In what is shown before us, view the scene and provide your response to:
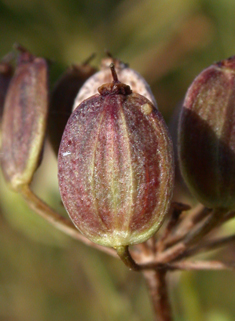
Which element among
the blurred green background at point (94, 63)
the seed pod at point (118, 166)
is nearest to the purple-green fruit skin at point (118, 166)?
the seed pod at point (118, 166)

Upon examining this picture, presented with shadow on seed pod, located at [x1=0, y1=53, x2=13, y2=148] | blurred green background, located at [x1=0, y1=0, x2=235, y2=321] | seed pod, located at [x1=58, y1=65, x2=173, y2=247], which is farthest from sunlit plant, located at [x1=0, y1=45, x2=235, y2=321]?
blurred green background, located at [x1=0, y1=0, x2=235, y2=321]

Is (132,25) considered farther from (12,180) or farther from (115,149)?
(115,149)

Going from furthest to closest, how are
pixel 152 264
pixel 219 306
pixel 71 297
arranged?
pixel 71 297
pixel 219 306
pixel 152 264

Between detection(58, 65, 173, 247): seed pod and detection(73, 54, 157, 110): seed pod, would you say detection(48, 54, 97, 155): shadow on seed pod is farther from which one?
detection(58, 65, 173, 247): seed pod

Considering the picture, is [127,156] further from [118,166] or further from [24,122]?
[24,122]

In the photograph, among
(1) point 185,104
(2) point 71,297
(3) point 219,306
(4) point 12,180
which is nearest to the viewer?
(1) point 185,104

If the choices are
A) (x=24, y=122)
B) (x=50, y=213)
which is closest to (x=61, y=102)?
(x=24, y=122)

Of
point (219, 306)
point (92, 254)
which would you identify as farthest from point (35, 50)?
point (219, 306)
